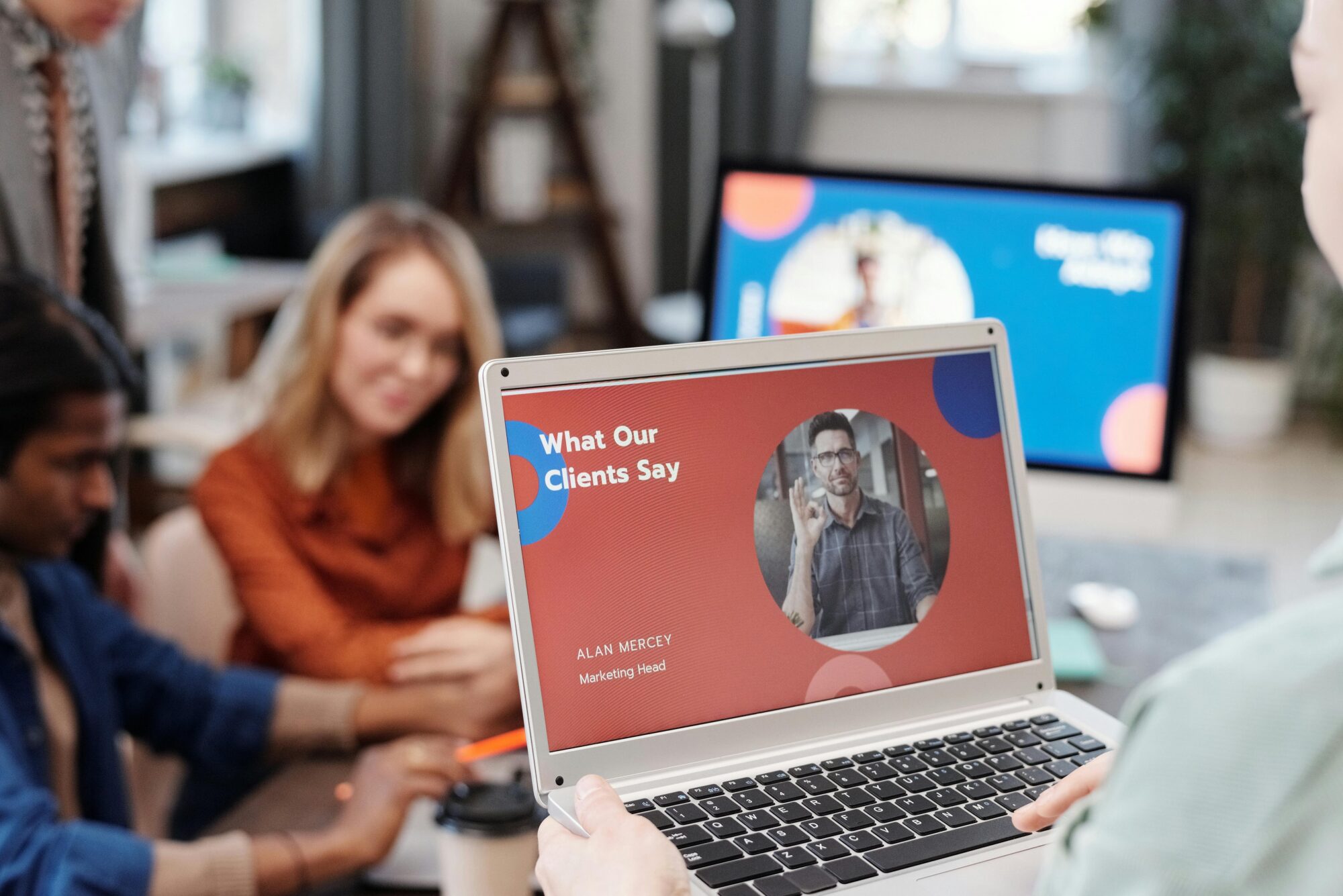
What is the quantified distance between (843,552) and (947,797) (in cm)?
16

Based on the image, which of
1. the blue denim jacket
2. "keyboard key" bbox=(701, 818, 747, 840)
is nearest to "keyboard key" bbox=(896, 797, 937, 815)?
"keyboard key" bbox=(701, 818, 747, 840)

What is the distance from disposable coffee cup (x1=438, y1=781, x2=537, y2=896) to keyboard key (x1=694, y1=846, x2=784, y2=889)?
0.23m

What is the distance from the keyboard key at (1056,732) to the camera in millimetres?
876

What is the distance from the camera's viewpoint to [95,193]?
182 centimetres

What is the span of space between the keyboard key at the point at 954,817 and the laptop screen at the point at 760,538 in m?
0.10

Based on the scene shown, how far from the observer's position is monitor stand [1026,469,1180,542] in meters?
1.47

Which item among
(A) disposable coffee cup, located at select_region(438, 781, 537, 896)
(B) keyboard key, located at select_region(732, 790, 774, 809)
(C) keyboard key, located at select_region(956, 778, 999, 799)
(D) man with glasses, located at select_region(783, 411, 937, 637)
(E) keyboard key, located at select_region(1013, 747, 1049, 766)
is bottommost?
(A) disposable coffee cup, located at select_region(438, 781, 537, 896)

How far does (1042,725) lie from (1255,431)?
14.3 feet

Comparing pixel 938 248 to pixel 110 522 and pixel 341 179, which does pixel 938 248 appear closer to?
pixel 110 522

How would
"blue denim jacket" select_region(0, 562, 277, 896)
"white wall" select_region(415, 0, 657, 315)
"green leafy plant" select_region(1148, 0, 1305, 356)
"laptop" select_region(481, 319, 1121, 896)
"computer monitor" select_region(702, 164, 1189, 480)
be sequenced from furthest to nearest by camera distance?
"white wall" select_region(415, 0, 657, 315)
"green leafy plant" select_region(1148, 0, 1305, 356)
"computer monitor" select_region(702, 164, 1189, 480)
"blue denim jacket" select_region(0, 562, 277, 896)
"laptop" select_region(481, 319, 1121, 896)

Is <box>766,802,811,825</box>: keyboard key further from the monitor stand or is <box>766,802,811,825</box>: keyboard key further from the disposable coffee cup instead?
the monitor stand

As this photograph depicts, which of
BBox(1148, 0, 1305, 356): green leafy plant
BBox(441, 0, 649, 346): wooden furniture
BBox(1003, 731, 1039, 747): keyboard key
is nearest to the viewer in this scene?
BBox(1003, 731, 1039, 747): keyboard key

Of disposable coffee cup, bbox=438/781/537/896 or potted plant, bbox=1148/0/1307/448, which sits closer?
disposable coffee cup, bbox=438/781/537/896

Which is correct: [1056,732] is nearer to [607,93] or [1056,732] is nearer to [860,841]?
[860,841]
